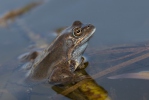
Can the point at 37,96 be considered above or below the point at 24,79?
below

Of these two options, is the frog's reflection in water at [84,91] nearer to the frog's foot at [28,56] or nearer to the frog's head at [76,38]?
the frog's head at [76,38]

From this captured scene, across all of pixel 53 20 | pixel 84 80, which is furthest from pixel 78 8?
pixel 84 80

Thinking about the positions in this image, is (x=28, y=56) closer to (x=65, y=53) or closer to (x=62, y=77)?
(x=65, y=53)

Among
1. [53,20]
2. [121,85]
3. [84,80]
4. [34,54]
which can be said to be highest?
[53,20]

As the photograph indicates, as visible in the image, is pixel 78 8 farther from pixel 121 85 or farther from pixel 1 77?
pixel 121 85

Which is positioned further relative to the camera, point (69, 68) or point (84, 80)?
point (69, 68)

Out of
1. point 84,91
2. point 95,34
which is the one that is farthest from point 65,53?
point 95,34

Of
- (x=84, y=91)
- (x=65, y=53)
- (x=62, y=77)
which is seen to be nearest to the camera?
(x=84, y=91)
